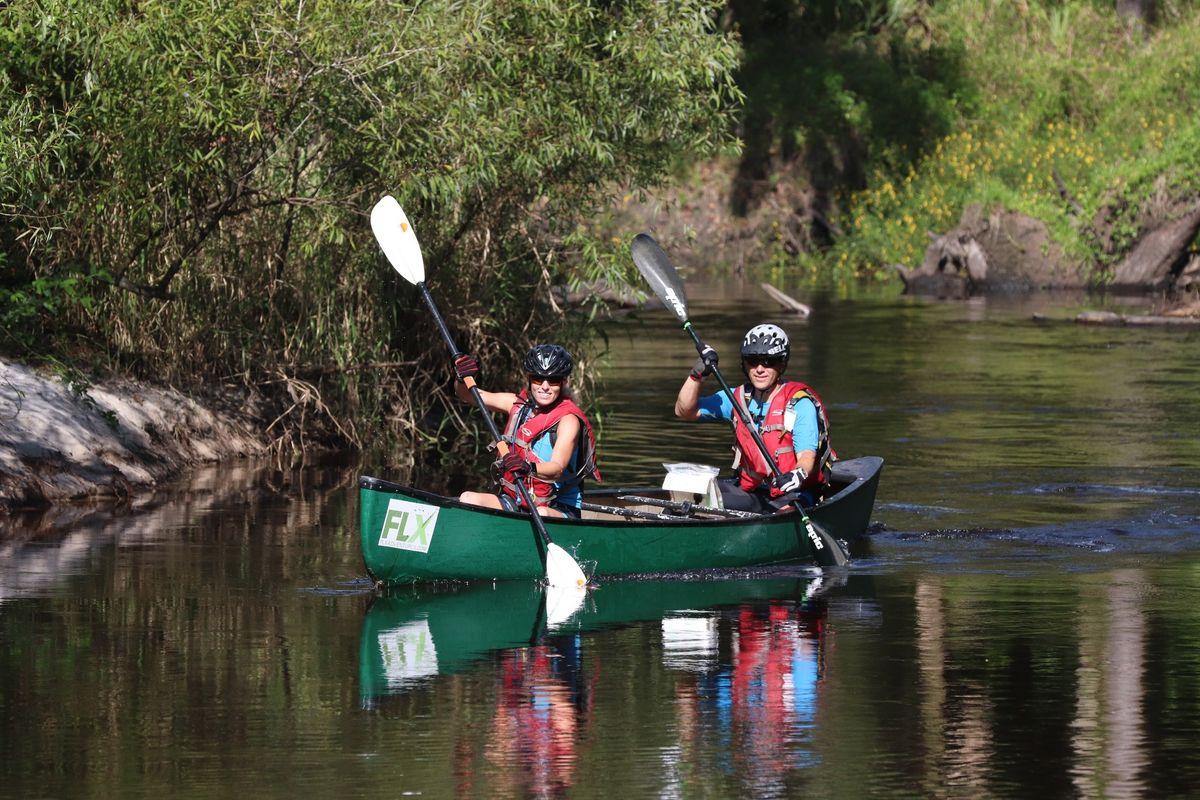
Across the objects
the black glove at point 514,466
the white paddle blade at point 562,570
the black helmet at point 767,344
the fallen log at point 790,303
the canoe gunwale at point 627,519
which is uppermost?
the fallen log at point 790,303

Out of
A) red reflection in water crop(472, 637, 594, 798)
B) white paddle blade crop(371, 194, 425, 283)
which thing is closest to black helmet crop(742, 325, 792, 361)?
white paddle blade crop(371, 194, 425, 283)

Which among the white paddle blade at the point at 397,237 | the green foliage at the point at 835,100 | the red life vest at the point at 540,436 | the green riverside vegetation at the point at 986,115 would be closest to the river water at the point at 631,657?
the red life vest at the point at 540,436

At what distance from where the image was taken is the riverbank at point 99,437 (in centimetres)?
1500

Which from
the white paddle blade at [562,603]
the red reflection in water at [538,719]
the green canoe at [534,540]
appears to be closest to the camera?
the red reflection in water at [538,719]

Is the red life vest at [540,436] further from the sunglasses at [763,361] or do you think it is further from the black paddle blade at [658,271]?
the black paddle blade at [658,271]

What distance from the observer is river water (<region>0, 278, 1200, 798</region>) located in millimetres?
7793

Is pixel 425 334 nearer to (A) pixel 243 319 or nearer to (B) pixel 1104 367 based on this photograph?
(A) pixel 243 319

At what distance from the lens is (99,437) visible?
51.7 ft

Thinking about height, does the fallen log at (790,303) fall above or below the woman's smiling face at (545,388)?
above

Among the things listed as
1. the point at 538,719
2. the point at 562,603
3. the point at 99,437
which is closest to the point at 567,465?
the point at 562,603

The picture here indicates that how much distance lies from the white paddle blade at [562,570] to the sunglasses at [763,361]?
1862mm

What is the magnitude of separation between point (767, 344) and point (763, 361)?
12 centimetres

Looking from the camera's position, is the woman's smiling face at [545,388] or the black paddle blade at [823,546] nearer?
the woman's smiling face at [545,388]

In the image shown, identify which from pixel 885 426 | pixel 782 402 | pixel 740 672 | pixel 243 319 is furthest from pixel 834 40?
pixel 740 672
